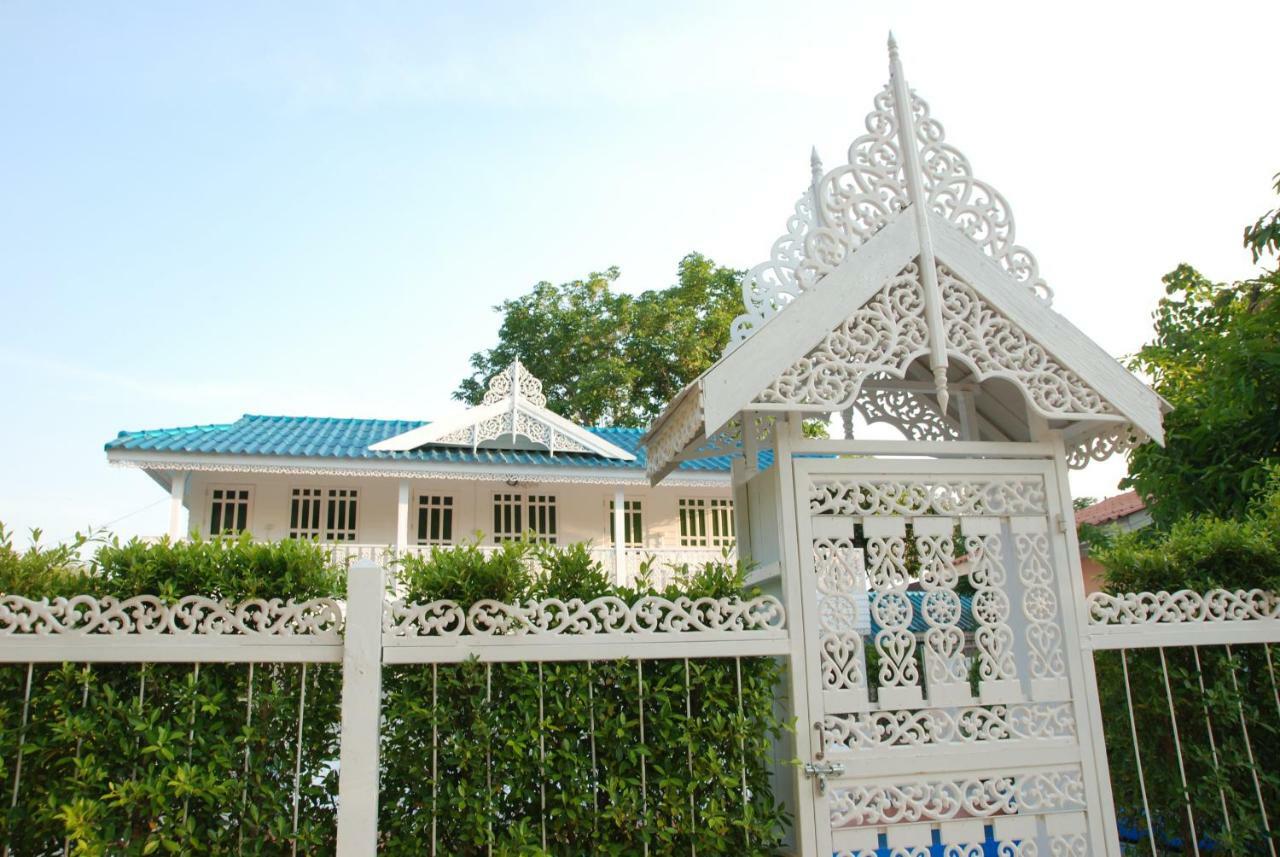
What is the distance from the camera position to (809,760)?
3662 mm

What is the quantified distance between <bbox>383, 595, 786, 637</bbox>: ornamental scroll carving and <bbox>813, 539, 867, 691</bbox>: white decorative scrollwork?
0.22 meters

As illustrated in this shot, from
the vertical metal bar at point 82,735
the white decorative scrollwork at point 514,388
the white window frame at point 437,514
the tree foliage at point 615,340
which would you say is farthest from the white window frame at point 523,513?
the vertical metal bar at point 82,735

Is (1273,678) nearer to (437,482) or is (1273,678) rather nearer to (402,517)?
(402,517)

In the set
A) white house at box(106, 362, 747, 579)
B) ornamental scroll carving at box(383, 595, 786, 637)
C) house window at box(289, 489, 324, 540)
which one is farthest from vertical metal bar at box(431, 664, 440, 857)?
house window at box(289, 489, 324, 540)

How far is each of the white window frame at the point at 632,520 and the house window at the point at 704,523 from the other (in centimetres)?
72

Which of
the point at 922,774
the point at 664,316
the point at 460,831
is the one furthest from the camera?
the point at 664,316

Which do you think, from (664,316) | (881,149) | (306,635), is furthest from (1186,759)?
(664,316)

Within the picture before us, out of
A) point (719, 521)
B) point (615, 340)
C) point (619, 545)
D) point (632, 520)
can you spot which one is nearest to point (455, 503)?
point (619, 545)

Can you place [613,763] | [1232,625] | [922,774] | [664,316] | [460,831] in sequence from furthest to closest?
[664,316] < [1232,625] < [922,774] < [613,763] < [460,831]

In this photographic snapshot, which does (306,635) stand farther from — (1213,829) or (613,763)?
(1213,829)

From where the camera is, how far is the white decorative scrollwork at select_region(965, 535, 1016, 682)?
13.1 ft

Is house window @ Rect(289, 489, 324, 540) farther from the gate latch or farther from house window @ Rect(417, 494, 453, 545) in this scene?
the gate latch

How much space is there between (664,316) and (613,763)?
63.5 feet

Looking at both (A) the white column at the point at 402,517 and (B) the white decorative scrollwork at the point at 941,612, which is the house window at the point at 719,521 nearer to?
(A) the white column at the point at 402,517
